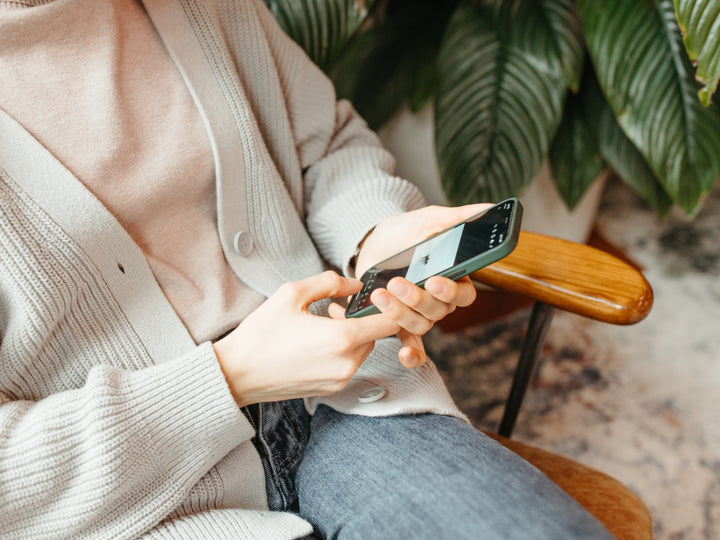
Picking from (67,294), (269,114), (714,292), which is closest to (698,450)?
(714,292)

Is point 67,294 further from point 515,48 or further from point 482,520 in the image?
point 515,48

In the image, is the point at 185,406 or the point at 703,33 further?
the point at 703,33

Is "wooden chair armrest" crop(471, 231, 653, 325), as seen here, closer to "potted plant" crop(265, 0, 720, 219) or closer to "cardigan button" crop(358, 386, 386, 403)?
"cardigan button" crop(358, 386, 386, 403)

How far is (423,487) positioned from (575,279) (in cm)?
28

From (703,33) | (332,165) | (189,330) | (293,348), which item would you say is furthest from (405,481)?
(703,33)

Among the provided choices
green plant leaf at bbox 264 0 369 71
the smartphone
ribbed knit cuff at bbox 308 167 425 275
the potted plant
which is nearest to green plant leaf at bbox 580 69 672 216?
the potted plant

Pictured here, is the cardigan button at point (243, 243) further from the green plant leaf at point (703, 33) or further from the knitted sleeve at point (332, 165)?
the green plant leaf at point (703, 33)

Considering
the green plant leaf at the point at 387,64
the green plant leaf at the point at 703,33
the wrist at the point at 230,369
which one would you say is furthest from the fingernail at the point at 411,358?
the green plant leaf at the point at 387,64

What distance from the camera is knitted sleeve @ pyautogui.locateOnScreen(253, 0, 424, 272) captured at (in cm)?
63

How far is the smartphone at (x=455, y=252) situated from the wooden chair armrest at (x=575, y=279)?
0.44 ft

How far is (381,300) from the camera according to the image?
0.44m

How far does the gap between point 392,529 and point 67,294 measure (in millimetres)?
341

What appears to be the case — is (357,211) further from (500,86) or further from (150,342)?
(500,86)

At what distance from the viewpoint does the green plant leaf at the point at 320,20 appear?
2.90 ft
